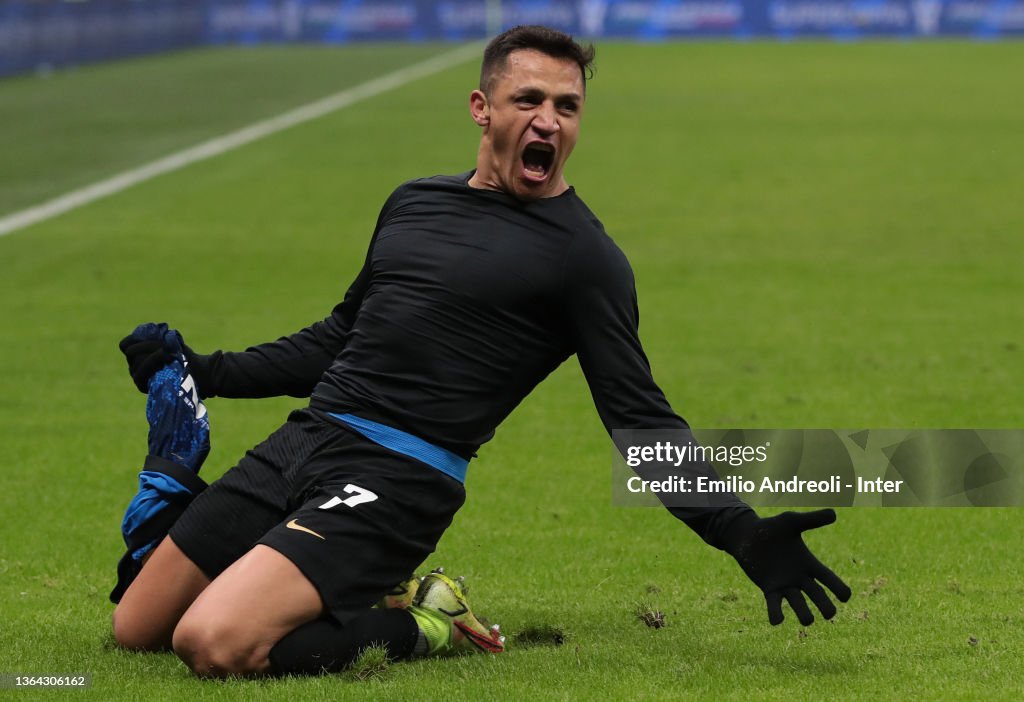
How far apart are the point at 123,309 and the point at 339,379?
8.18m

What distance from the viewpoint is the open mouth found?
Result: 596 cm

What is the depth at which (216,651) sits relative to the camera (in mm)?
5508

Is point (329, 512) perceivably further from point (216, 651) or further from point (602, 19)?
point (602, 19)

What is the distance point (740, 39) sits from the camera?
174 feet

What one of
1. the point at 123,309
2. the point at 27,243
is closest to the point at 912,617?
the point at 123,309

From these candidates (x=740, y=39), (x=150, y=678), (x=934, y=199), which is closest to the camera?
(x=150, y=678)

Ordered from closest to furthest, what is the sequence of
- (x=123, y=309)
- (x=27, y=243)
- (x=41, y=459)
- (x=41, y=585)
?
(x=41, y=585)
(x=41, y=459)
(x=123, y=309)
(x=27, y=243)

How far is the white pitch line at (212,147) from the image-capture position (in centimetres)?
1886

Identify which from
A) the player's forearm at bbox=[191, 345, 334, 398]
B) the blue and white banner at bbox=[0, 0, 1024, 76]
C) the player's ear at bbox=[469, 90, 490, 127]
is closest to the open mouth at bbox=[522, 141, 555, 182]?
the player's ear at bbox=[469, 90, 490, 127]

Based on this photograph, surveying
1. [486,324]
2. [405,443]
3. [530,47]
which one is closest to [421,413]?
[405,443]

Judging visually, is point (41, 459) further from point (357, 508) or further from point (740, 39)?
point (740, 39)

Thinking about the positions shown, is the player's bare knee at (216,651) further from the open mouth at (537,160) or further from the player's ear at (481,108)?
the player's ear at (481,108)

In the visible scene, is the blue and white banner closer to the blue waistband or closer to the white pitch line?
the white pitch line

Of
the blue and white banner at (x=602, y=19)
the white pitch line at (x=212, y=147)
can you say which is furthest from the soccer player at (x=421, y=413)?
the blue and white banner at (x=602, y=19)
